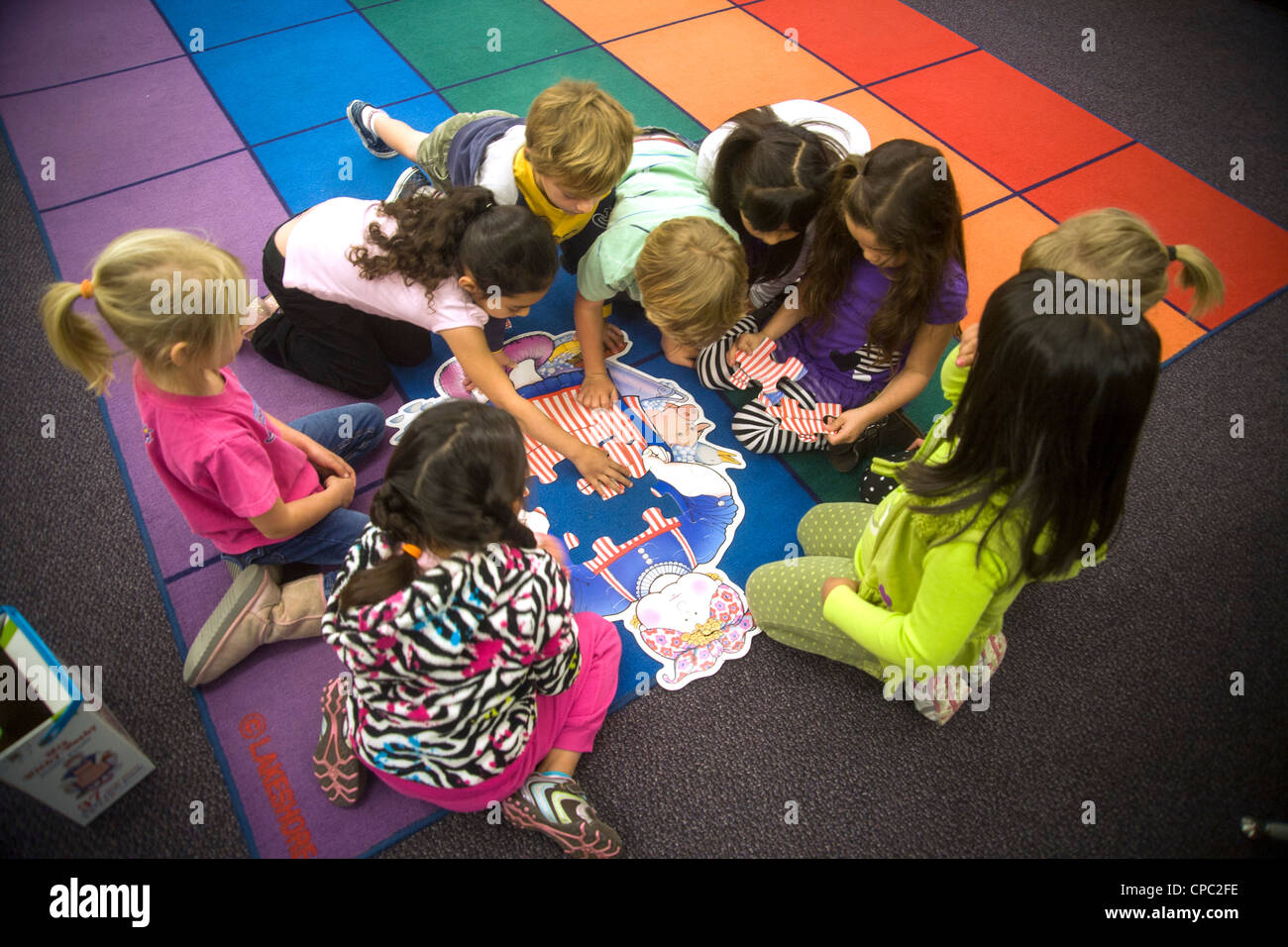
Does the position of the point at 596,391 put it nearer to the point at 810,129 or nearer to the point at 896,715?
the point at 810,129

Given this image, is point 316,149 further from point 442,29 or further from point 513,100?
point 442,29

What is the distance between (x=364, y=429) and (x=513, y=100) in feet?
5.39

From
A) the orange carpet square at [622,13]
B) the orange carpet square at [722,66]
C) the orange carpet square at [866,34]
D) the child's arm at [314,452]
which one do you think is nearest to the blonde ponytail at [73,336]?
the child's arm at [314,452]

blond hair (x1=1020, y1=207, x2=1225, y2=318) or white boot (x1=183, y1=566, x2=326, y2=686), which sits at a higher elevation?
blond hair (x1=1020, y1=207, x2=1225, y2=318)

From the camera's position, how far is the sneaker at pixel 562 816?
1.36m

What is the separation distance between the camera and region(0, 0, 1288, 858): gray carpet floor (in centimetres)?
146

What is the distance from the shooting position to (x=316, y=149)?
8.74 ft

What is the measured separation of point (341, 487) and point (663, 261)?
2.91 feet

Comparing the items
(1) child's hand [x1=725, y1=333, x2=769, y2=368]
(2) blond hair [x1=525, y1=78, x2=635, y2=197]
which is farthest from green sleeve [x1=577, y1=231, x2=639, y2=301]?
(1) child's hand [x1=725, y1=333, x2=769, y2=368]

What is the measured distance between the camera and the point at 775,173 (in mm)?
1703

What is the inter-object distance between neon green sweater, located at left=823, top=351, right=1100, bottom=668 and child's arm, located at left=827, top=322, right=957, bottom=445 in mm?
339

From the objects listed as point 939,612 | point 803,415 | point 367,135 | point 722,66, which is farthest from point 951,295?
point 367,135

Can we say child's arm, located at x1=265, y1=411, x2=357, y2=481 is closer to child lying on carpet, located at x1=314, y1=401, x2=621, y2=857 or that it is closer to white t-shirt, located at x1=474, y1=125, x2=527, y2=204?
child lying on carpet, located at x1=314, y1=401, x2=621, y2=857
